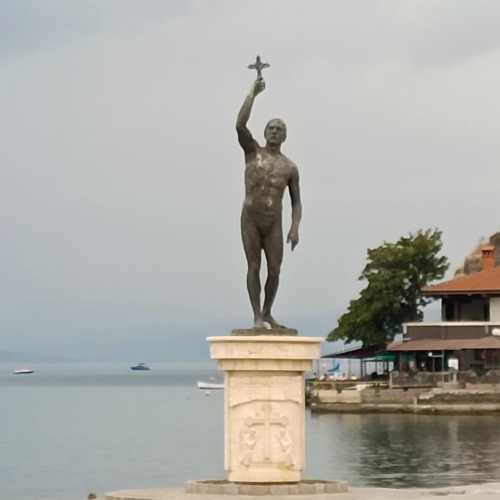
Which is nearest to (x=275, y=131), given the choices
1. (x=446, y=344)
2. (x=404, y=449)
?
(x=404, y=449)

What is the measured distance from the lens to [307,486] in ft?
86.5

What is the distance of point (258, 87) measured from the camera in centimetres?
2728

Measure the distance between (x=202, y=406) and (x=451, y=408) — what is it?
48537 mm

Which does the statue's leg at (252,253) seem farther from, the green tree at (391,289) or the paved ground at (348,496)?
the green tree at (391,289)

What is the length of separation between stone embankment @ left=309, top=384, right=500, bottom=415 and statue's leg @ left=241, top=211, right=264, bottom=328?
56107 mm

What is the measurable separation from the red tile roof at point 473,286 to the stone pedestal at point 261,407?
2643 inches

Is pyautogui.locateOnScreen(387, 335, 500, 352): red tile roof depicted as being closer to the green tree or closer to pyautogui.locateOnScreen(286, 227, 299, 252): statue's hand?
A: the green tree

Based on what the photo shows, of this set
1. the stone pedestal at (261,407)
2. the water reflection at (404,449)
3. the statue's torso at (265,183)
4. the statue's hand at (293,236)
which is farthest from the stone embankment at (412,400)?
the stone pedestal at (261,407)

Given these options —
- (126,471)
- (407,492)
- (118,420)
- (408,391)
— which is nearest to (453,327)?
(408,391)

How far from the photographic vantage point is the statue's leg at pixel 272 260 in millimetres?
27891

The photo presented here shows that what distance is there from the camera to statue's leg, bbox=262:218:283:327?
27.9 meters

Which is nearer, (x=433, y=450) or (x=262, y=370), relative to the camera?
(x=262, y=370)

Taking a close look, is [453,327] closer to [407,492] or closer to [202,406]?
[202,406]

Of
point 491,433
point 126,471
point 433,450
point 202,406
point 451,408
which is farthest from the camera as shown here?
point 202,406
